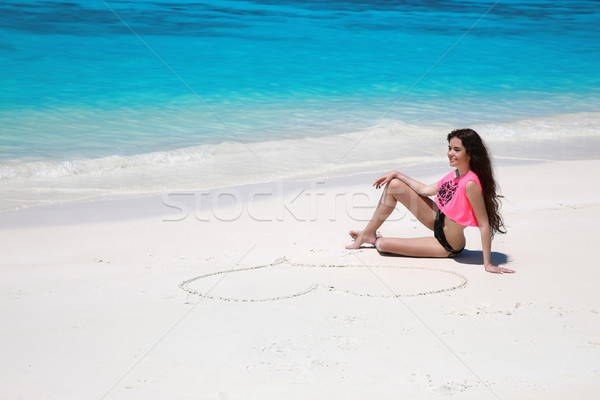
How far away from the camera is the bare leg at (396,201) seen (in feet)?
16.2

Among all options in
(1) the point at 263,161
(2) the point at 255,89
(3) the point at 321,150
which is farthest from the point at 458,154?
(2) the point at 255,89

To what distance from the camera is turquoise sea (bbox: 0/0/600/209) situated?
838 centimetres

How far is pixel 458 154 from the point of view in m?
4.59

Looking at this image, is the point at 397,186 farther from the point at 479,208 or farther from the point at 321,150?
the point at 321,150

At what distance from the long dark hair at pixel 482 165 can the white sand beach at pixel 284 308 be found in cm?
39

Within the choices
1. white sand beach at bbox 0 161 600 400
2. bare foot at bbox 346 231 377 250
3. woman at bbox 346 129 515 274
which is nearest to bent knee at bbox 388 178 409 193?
woman at bbox 346 129 515 274

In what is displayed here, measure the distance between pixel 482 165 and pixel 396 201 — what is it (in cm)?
74

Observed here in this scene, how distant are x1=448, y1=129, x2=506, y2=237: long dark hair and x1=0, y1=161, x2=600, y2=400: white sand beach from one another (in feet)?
1.28

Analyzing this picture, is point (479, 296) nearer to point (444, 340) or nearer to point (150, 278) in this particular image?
point (444, 340)

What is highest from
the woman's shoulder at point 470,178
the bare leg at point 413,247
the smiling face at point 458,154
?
the smiling face at point 458,154

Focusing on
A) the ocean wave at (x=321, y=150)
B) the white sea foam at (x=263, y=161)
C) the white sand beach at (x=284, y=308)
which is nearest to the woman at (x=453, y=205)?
the white sand beach at (x=284, y=308)

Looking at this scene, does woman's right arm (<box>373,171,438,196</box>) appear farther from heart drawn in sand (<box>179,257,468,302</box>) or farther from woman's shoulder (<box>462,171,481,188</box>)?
heart drawn in sand (<box>179,257,468,302</box>)

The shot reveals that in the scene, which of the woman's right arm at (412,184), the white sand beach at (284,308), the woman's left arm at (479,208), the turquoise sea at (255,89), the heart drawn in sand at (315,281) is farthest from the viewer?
the turquoise sea at (255,89)

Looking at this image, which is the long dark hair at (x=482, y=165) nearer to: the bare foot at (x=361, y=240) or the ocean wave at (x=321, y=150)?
the bare foot at (x=361, y=240)
